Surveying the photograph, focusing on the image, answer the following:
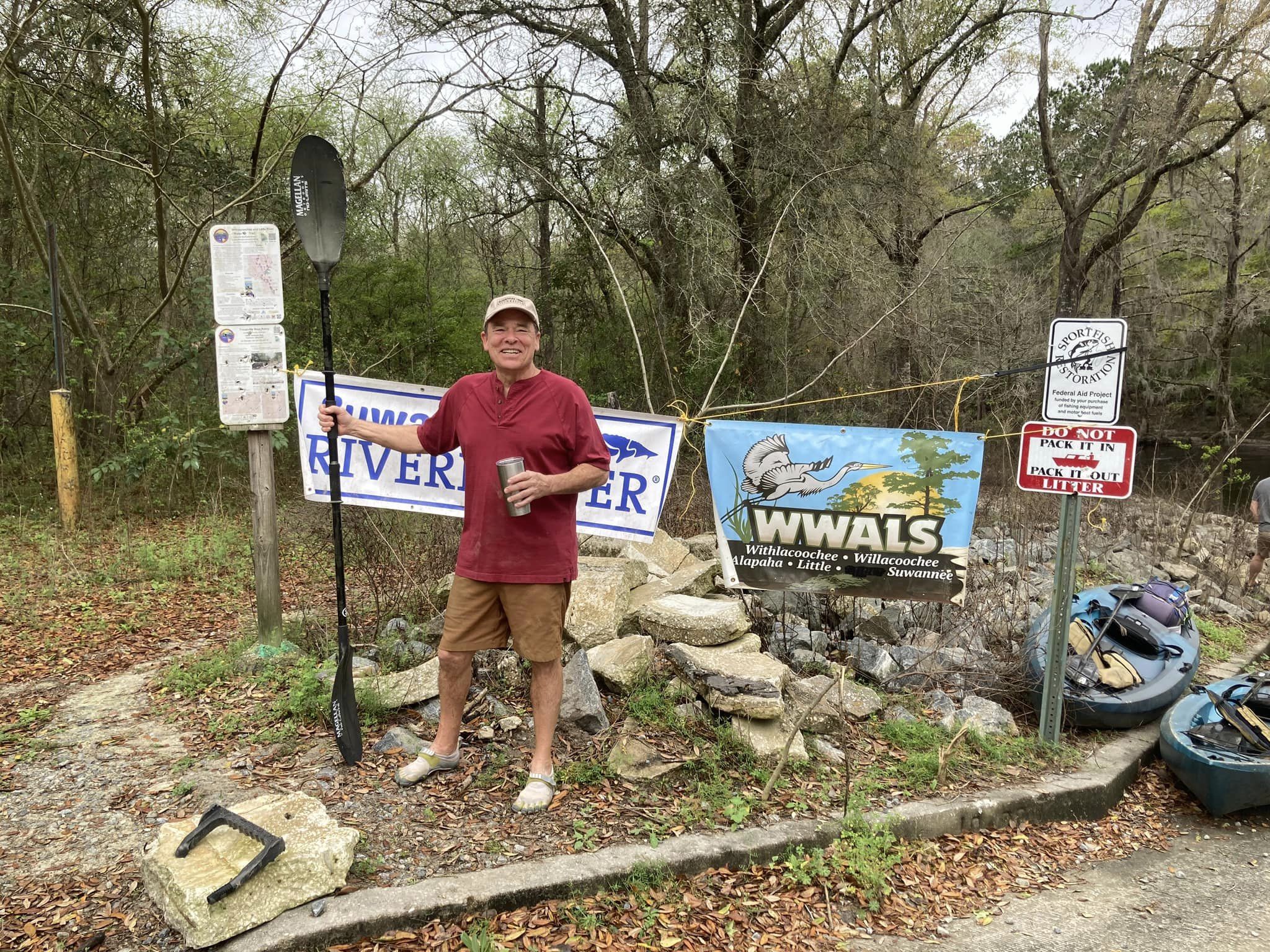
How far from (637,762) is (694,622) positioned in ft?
3.89

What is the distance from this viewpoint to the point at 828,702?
4473 millimetres

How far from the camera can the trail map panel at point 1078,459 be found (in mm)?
4211

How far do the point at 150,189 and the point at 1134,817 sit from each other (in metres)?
13.7

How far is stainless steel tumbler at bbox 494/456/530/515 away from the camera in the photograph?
313 cm

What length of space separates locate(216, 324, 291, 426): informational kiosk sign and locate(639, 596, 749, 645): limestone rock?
2.49m

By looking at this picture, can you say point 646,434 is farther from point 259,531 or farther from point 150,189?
point 150,189

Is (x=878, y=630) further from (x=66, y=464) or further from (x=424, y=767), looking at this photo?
(x=66, y=464)

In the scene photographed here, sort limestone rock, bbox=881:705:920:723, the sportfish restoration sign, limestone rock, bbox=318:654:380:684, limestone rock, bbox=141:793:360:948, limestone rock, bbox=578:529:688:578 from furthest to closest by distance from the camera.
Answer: limestone rock, bbox=578:529:688:578 → the sportfish restoration sign → limestone rock, bbox=881:705:920:723 → limestone rock, bbox=318:654:380:684 → limestone rock, bbox=141:793:360:948

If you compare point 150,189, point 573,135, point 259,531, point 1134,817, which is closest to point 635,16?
point 573,135

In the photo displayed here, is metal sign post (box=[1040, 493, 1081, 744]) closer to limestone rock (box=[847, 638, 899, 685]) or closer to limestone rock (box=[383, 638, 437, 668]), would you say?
limestone rock (box=[847, 638, 899, 685])

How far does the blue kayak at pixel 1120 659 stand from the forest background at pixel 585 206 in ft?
7.98

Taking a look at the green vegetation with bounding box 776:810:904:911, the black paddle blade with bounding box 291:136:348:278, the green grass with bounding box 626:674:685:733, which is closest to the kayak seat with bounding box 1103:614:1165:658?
the green vegetation with bounding box 776:810:904:911

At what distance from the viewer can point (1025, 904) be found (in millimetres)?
3422

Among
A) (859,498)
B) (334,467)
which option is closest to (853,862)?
(859,498)
